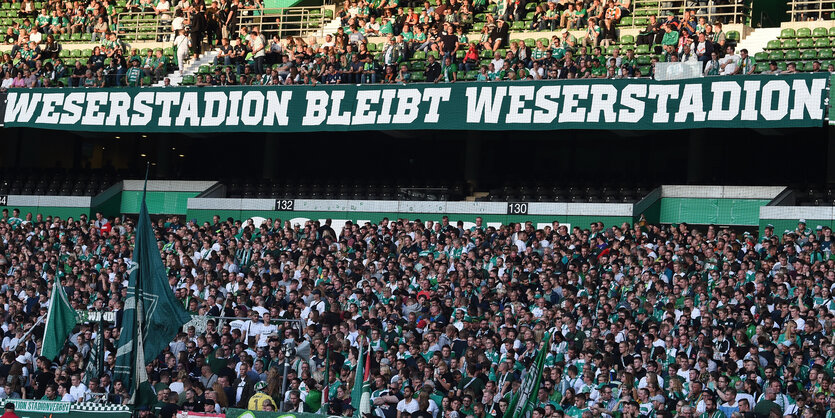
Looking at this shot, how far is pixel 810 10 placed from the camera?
2720 centimetres

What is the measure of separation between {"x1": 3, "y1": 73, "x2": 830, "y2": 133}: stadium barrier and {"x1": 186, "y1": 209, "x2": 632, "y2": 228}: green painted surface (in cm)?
187

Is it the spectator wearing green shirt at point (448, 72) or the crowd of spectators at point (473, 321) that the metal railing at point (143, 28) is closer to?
the spectator wearing green shirt at point (448, 72)

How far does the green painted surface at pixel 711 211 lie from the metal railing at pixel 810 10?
14.3ft

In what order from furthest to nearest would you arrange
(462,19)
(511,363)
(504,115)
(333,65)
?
(462,19), (333,65), (504,115), (511,363)

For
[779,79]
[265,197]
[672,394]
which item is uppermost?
[779,79]

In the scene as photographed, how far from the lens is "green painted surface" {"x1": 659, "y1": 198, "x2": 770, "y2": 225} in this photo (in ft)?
84.3

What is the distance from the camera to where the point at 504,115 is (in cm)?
2566

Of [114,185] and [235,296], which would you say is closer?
[235,296]

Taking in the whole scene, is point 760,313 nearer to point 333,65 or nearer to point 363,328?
point 363,328

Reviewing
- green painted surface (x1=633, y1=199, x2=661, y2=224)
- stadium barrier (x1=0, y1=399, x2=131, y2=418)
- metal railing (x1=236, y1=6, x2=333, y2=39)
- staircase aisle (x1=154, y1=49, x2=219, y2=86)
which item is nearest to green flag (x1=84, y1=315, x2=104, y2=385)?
stadium barrier (x1=0, y1=399, x2=131, y2=418)

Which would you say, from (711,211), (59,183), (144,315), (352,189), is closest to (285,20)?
(59,183)

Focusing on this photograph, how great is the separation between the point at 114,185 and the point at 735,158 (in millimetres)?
14190

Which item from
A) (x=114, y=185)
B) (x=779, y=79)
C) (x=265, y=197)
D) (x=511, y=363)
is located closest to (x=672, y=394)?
(x=511, y=363)

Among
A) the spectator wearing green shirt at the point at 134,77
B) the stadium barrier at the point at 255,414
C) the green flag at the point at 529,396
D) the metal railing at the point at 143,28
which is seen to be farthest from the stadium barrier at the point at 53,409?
the metal railing at the point at 143,28
